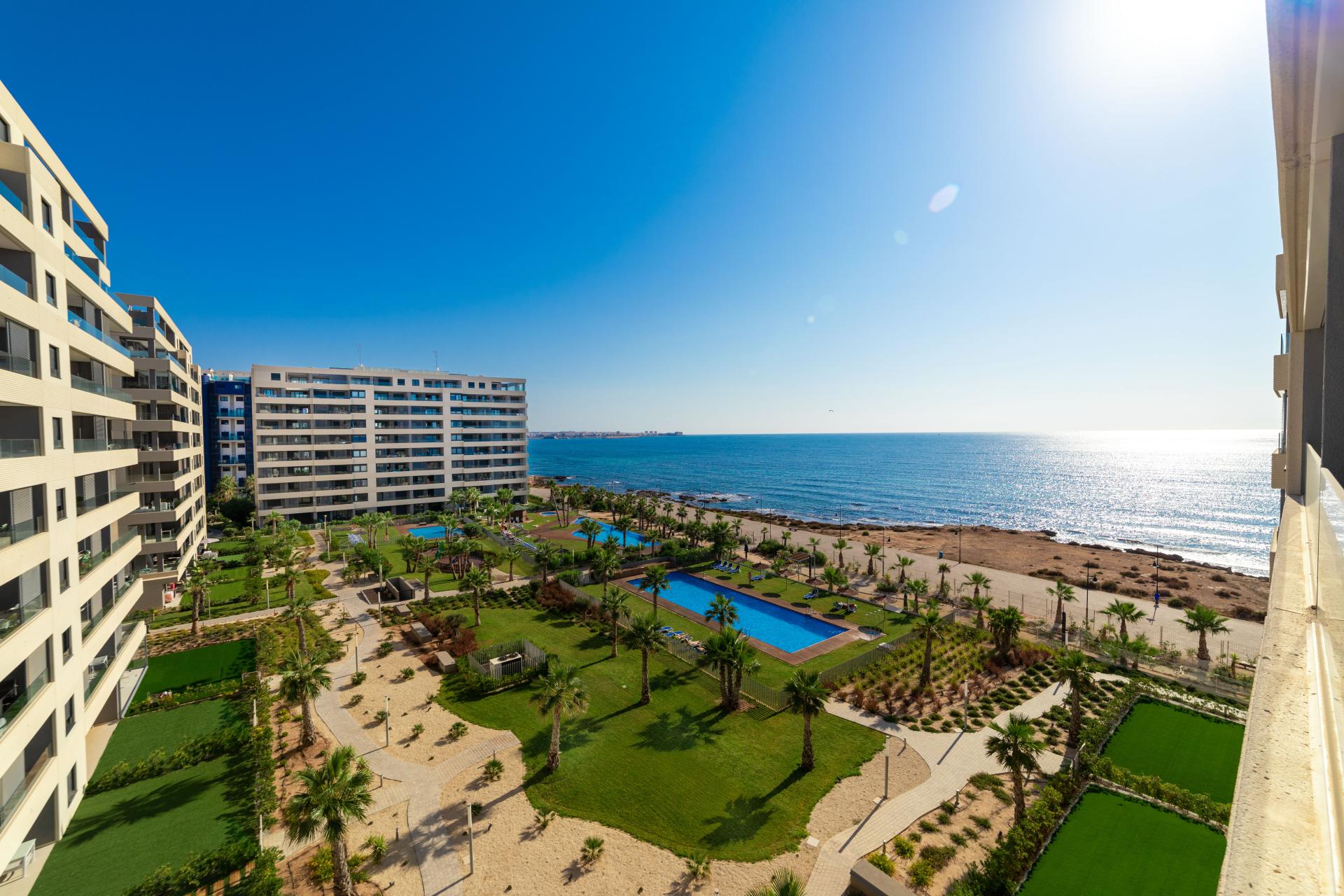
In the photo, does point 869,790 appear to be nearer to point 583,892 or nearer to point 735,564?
point 583,892

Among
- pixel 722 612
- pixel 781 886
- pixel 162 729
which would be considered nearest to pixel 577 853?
pixel 781 886

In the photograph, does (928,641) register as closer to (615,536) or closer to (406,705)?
(406,705)

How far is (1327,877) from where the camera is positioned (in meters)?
1.66

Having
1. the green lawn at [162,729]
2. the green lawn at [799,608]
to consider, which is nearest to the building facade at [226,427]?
the green lawn at [162,729]

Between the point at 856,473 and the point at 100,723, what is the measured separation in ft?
595

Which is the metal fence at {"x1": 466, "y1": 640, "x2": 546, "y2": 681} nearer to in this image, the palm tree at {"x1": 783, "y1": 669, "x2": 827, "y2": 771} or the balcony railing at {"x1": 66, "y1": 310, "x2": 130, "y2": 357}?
the palm tree at {"x1": 783, "y1": 669, "x2": 827, "y2": 771}

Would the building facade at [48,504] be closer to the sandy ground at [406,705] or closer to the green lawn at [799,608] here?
the sandy ground at [406,705]

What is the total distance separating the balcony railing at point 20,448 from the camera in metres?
17.6

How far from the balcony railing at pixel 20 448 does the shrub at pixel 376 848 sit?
18308 millimetres

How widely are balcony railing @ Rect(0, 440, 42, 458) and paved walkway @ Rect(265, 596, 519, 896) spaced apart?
1693 centimetres

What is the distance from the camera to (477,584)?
44.9 meters

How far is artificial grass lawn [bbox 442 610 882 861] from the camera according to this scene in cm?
2356

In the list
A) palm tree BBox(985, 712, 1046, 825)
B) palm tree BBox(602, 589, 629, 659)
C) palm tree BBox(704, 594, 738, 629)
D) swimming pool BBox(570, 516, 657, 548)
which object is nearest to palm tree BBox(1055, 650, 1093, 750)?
palm tree BBox(985, 712, 1046, 825)

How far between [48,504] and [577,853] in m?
23.4
